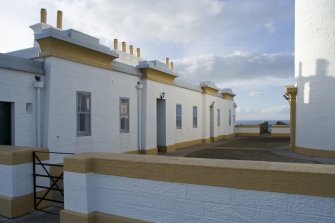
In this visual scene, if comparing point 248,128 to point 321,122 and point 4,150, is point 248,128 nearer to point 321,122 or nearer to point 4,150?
point 321,122

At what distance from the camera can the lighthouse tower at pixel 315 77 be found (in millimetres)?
14008

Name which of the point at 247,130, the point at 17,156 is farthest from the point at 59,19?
the point at 247,130

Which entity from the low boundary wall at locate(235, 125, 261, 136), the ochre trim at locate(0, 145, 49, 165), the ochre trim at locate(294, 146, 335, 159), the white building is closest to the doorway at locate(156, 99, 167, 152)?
the white building

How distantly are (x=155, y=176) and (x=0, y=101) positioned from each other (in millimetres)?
6125

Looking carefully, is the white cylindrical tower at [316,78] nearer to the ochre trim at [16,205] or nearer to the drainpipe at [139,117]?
the drainpipe at [139,117]

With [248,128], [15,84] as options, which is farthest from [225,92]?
[15,84]

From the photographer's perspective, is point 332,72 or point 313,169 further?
point 332,72

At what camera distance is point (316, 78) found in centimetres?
1463

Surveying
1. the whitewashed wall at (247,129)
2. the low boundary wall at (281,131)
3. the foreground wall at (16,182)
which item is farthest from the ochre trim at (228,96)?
the foreground wall at (16,182)

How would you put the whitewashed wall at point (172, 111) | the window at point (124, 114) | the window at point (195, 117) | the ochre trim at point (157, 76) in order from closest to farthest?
the window at point (124, 114) < the ochre trim at point (157, 76) < the whitewashed wall at point (172, 111) < the window at point (195, 117)

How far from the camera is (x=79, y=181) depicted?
16.0ft

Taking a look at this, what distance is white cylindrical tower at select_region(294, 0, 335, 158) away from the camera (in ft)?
45.9

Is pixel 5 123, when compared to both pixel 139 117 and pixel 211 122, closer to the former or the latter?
pixel 139 117

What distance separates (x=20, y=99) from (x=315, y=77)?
43.3 ft
